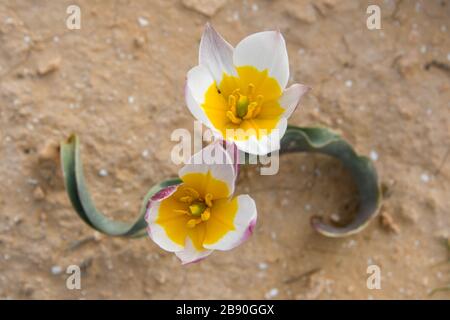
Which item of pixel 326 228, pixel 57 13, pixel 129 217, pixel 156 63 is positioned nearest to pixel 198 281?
pixel 129 217

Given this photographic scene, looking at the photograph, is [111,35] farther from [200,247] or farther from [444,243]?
[444,243]

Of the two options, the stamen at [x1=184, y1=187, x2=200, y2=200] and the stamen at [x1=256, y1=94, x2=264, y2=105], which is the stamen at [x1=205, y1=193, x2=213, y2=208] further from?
the stamen at [x1=256, y1=94, x2=264, y2=105]

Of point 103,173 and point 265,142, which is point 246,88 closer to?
point 265,142

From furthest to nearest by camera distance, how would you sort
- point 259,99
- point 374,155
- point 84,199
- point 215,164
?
point 374,155
point 84,199
point 259,99
point 215,164

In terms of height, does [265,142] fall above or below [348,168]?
above

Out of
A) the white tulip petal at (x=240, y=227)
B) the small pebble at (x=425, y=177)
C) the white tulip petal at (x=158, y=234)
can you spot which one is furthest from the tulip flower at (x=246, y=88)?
the small pebble at (x=425, y=177)

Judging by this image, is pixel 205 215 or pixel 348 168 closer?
pixel 205 215

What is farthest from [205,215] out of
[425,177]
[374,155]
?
[425,177]
